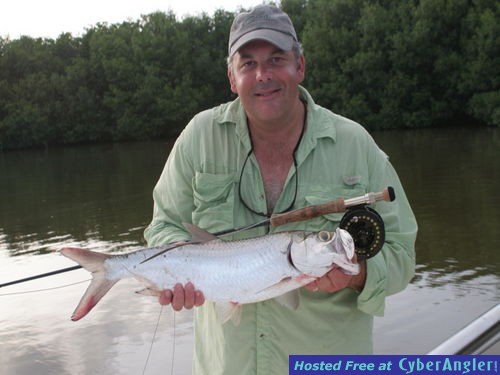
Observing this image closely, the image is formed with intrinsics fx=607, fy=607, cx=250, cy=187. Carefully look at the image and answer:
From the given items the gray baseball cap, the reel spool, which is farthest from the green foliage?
the reel spool

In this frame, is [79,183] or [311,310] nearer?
[311,310]

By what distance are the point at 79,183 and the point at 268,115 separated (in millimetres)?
24713

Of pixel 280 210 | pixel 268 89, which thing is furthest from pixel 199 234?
pixel 268 89

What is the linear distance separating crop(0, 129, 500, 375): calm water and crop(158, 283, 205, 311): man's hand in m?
4.41

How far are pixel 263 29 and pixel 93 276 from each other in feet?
5.04

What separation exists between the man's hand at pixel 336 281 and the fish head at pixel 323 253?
0.04 metres

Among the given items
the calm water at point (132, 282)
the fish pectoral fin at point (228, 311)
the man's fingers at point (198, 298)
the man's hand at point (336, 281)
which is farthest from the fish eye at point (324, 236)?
the calm water at point (132, 282)

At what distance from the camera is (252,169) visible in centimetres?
321

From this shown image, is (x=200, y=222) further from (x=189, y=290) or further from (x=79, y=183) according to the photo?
(x=79, y=183)

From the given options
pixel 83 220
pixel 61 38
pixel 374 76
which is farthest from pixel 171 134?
pixel 83 220

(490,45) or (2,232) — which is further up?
(490,45)

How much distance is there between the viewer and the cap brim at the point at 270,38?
10.3 ft

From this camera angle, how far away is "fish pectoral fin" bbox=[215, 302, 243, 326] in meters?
2.90

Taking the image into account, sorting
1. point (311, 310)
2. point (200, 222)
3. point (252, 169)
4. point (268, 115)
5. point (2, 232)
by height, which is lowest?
point (2, 232)
